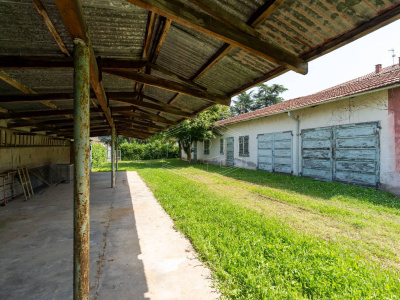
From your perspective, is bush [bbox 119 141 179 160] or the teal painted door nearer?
the teal painted door

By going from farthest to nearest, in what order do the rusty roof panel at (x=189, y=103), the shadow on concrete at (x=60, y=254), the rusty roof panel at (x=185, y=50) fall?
the rusty roof panel at (x=189, y=103)
the rusty roof panel at (x=185, y=50)
the shadow on concrete at (x=60, y=254)

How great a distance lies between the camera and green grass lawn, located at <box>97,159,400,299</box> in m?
2.22

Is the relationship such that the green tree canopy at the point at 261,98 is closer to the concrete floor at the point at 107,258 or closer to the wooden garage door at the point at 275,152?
the wooden garage door at the point at 275,152

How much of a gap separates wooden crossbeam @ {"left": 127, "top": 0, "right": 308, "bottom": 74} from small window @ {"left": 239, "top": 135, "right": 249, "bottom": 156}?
1134 centimetres

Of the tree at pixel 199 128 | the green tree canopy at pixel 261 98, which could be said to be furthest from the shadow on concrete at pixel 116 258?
the green tree canopy at pixel 261 98

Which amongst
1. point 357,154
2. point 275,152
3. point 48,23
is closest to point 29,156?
point 48,23

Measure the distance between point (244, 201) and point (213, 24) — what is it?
4.86 meters

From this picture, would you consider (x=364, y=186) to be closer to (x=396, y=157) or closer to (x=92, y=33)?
(x=396, y=157)

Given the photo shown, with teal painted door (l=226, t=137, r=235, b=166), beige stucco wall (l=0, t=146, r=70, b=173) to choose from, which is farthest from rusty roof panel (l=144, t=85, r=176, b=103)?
teal painted door (l=226, t=137, r=235, b=166)

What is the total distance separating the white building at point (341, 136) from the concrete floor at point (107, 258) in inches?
264

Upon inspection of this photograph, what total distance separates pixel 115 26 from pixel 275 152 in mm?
10174

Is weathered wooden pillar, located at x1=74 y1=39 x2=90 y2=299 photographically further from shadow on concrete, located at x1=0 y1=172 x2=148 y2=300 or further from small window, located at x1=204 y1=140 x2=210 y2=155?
small window, located at x1=204 y1=140 x2=210 y2=155

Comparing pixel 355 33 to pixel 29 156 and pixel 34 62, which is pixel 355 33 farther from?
pixel 29 156

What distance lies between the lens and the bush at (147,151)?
27.2 m
